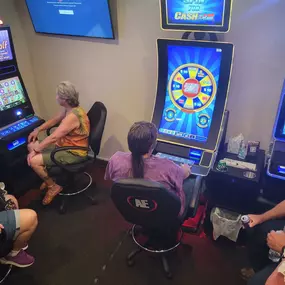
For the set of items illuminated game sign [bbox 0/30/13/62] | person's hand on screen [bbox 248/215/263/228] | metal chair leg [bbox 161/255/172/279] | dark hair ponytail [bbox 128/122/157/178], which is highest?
illuminated game sign [bbox 0/30/13/62]

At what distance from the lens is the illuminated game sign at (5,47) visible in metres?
2.50

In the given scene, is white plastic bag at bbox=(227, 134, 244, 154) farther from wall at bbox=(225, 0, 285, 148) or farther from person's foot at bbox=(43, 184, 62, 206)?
person's foot at bbox=(43, 184, 62, 206)

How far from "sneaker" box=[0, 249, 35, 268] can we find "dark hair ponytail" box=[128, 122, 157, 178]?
3.63 ft

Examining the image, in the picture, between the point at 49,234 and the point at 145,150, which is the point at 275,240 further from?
the point at 49,234

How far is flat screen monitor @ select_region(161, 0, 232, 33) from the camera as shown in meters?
1.87

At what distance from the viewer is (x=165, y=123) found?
93.7 inches

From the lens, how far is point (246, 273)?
2174 millimetres

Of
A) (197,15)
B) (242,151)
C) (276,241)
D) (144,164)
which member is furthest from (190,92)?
(276,241)

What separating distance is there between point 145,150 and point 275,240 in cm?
91

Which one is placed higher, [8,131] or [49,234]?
Result: [8,131]

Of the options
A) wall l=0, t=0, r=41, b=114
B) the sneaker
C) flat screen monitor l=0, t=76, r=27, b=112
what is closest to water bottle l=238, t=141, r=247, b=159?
the sneaker

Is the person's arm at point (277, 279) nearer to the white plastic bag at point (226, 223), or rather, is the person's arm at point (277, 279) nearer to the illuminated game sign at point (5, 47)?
the white plastic bag at point (226, 223)

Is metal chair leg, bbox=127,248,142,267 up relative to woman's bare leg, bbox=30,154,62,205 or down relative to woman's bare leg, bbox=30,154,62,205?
down

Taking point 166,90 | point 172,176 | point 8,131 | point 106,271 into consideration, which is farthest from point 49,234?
point 166,90
